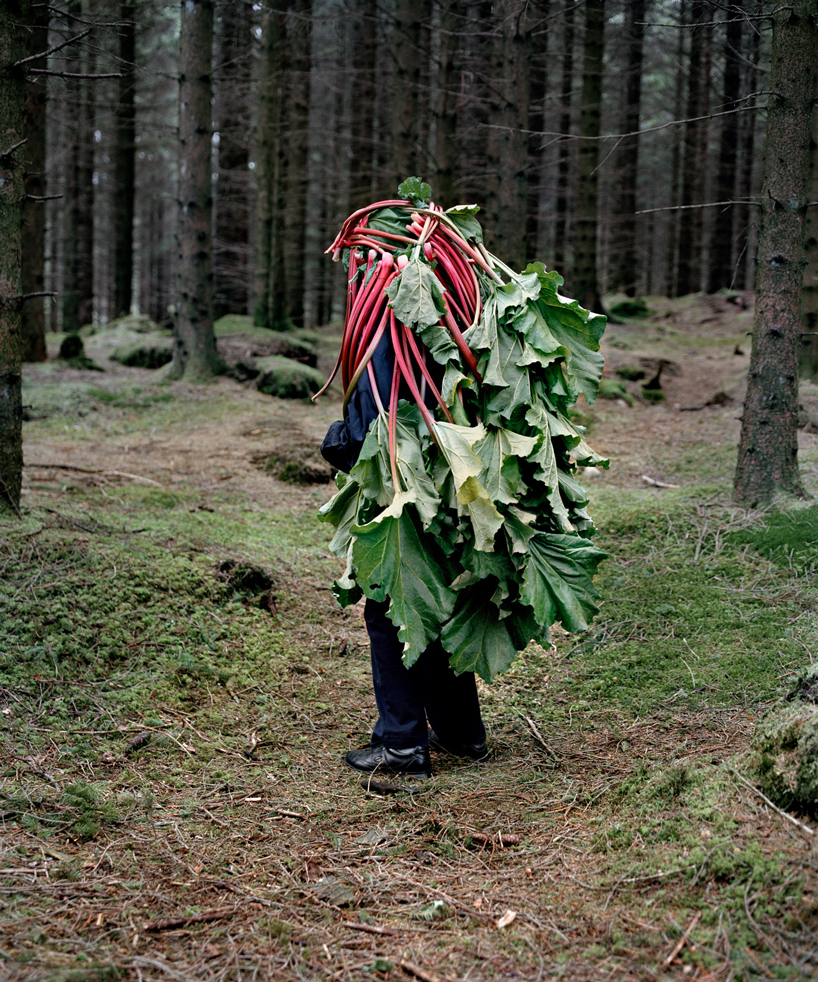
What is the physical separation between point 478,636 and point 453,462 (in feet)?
2.27

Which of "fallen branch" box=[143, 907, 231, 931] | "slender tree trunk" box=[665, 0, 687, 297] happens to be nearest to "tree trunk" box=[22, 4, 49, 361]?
"fallen branch" box=[143, 907, 231, 931]

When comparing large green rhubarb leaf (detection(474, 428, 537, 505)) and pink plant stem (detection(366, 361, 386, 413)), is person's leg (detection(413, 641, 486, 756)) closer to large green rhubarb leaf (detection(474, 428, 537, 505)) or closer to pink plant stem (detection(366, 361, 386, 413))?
large green rhubarb leaf (detection(474, 428, 537, 505))

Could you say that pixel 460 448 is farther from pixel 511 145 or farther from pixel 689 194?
pixel 689 194

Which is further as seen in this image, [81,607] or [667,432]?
[667,432]

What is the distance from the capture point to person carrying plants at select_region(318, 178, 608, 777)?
9.50 ft

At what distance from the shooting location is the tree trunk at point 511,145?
9.68m

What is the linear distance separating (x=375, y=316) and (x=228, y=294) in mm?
16794

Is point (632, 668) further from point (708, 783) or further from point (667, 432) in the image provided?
point (667, 432)

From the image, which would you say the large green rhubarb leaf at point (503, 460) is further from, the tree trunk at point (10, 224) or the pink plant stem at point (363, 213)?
the tree trunk at point (10, 224)

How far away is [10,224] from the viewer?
4.50 m

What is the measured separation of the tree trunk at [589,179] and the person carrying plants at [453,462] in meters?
12.1

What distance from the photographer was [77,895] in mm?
2270

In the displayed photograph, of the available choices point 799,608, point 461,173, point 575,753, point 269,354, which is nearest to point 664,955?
point 575,753

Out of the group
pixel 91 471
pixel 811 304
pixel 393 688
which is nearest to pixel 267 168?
pixel 91 471
